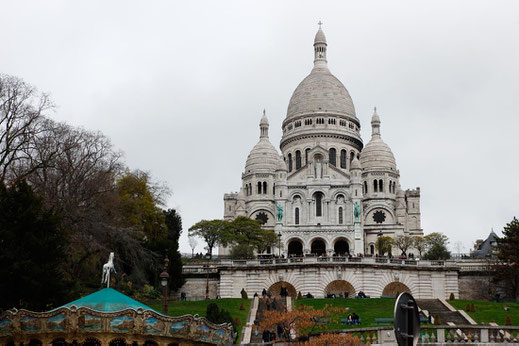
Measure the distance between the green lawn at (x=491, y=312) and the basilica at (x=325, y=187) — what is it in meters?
34.5

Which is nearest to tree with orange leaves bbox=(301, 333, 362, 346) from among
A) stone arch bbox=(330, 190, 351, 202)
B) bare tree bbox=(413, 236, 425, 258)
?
bare tree bbox=(413, 236, 425, 258)

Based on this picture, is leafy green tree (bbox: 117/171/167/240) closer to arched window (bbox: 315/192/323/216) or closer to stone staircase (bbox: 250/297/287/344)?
stone staircase (bbox: 250/297/287/344)

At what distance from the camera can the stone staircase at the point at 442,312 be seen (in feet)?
144

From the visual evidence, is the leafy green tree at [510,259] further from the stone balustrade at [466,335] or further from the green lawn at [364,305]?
the stone balustrade at [466,335]

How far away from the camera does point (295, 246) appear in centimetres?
9125

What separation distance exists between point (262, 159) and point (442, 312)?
55.2 metres

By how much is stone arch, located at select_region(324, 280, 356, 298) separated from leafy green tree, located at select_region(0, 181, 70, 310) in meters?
25.5

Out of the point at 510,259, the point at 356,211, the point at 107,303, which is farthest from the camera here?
the point at 356,211

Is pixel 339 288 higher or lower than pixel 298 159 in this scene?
lower

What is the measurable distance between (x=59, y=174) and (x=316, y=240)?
47.7 m

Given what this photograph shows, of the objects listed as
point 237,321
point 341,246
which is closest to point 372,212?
point 341,246

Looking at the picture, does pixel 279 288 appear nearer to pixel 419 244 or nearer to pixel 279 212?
pixel 419 244

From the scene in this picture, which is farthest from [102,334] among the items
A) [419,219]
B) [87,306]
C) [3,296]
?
[419,219]

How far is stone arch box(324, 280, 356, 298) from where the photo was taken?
56.2 metres
